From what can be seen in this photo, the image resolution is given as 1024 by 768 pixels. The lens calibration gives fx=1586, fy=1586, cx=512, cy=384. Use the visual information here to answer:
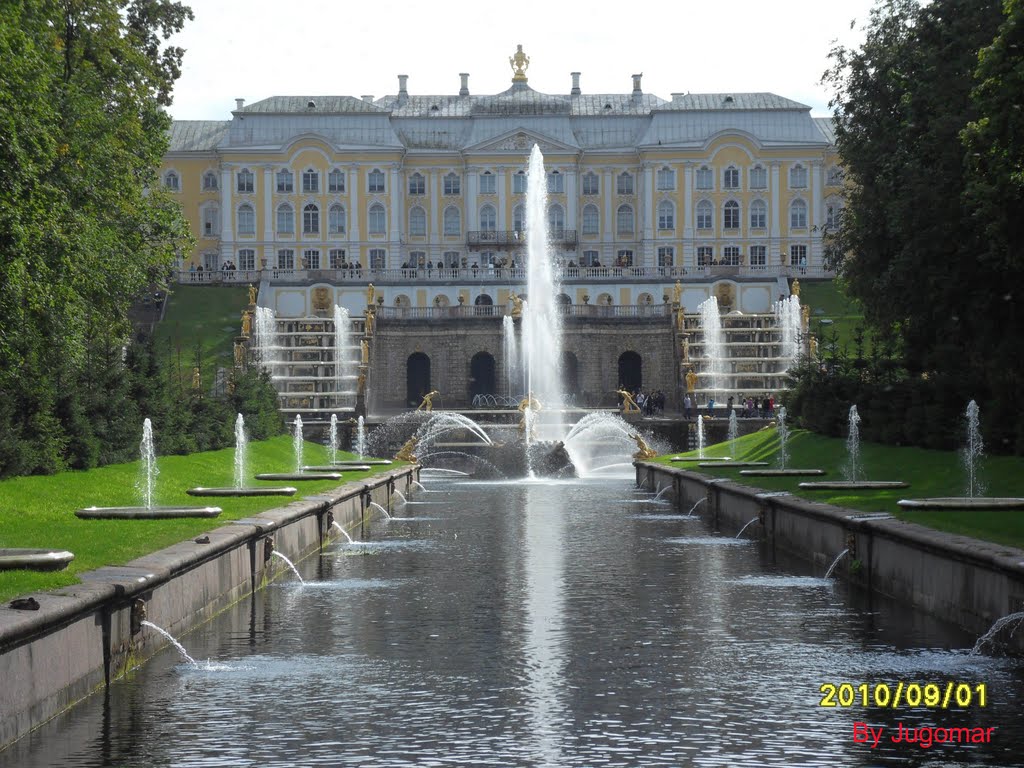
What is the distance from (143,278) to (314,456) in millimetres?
13507

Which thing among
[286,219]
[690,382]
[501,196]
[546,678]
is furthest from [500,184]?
[546,678]

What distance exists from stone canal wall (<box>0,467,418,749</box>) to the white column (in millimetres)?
97351

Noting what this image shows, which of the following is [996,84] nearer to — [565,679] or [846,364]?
[565,679]

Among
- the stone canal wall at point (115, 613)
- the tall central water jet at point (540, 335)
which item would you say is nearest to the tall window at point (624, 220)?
the tall central water jet at point (540, 335)

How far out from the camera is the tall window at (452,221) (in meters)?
119

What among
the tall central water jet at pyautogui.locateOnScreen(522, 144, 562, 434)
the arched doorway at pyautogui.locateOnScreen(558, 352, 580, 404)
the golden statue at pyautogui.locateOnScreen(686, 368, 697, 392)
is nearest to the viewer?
the golden statue at pyautogui.locateOnScreen(686, 368, 697, 392)

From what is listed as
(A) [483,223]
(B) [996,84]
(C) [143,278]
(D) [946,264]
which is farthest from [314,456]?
(A) [483,223]

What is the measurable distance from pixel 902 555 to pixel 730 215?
330ft

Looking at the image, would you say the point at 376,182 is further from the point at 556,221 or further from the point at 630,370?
the point at 630,370

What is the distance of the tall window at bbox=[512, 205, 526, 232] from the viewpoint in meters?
118

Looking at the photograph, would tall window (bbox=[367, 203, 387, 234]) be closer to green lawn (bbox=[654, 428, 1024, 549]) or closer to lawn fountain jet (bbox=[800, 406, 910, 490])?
green lawn (bbox=[654, 428, 1024, 549])

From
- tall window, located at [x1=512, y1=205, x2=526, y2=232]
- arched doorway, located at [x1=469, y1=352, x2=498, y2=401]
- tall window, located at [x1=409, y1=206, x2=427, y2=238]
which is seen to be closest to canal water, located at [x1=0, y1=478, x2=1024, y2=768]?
arched doorway, located at [x1=469, y1=352, x2=498, y2=401]

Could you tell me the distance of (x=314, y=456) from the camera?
1970 inches

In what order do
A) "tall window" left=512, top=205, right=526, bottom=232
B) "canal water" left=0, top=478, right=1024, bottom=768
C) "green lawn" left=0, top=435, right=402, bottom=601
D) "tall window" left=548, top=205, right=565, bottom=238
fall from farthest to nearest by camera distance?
1. "tall window" left=548, top=205, right=565, bottom=238
2. "tall window" left=512, top=205, right=526, bottom=232
3. "green lawn" left=0, top=435, right=402, bottom=601
4. "canal water" left=0, top=478, right=1024, bottom=768
